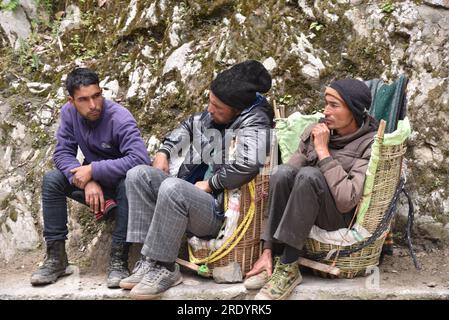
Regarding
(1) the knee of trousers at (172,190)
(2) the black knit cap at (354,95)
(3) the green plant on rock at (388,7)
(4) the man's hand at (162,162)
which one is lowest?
(1) the knee of trousers at (172,190)

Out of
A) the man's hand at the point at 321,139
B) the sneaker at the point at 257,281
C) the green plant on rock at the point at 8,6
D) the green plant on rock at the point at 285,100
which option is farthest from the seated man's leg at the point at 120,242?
the green plant on rock at the point at 8,6

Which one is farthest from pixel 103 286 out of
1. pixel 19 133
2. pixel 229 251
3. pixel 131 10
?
pixel 131 10

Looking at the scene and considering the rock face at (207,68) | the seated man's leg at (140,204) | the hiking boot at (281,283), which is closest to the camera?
the hiking boot at (281,283)

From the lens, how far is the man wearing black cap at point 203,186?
13.1ft

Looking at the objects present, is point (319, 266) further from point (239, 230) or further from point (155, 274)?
point (155, 274)

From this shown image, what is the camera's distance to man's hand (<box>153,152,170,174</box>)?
14.8 feet

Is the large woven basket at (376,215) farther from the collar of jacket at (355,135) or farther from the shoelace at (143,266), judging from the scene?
the shoelace at (143,266)

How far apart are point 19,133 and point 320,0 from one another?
10.4 feet


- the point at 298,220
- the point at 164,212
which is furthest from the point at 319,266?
the point at 164,212

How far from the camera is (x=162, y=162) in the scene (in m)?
4.55

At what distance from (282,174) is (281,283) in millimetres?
704

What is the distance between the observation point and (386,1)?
530cm

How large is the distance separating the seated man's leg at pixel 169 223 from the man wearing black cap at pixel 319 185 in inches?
18.6

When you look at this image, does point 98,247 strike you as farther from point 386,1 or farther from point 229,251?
point 386,1
